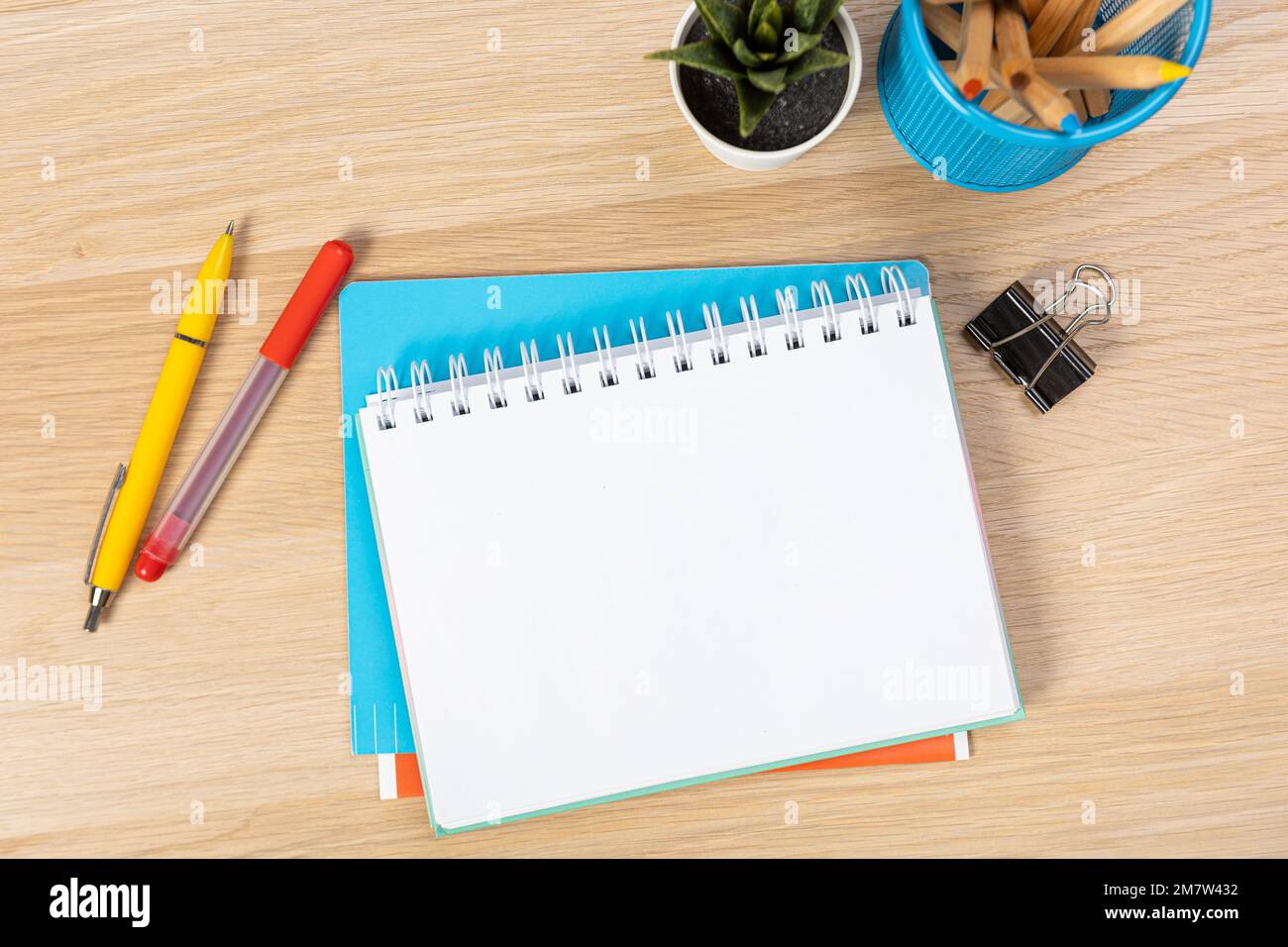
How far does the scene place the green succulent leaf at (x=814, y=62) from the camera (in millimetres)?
488

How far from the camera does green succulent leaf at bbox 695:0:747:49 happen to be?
502mm

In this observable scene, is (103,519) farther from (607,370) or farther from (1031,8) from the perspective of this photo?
(1031,8)

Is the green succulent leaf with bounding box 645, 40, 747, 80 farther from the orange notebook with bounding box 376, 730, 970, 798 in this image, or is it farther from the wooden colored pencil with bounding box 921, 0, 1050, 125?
the orange notebook with bounding box 376, 730, 970, 798

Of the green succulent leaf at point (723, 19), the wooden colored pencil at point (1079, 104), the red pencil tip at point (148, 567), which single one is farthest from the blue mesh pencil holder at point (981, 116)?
the red pencil tip at point (148, 567)

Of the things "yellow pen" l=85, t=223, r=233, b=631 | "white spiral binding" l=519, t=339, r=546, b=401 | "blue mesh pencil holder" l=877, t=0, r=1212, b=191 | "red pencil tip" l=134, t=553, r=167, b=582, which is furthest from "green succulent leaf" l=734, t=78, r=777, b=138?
"red pencil tip" l=134, t=553, r=167, b=582

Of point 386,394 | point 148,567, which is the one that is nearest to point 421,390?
point 386,394

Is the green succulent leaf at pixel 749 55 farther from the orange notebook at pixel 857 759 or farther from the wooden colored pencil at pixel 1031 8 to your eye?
the orange notebook at pixel 857 759

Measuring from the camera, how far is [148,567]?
2.08 feet

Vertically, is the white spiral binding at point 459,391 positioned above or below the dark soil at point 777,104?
below

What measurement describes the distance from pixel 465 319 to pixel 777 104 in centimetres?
27

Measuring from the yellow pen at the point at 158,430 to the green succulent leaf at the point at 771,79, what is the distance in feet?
1.31

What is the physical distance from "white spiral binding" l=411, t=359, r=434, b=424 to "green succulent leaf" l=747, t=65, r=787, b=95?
30cm
